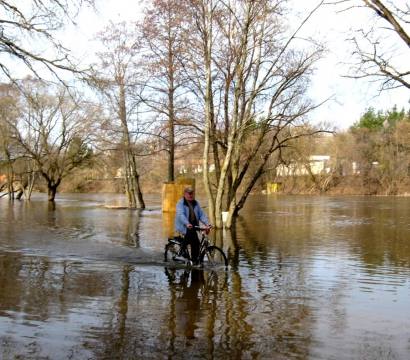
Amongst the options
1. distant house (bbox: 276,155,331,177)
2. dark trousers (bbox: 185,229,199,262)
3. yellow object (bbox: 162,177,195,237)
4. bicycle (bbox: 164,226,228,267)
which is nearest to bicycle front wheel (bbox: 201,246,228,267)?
bicycle (bbox: 164,226,228,267)

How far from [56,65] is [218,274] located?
5.00 meters

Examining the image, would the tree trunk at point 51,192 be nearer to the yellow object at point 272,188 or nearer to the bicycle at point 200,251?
the yellow object at point 272,188

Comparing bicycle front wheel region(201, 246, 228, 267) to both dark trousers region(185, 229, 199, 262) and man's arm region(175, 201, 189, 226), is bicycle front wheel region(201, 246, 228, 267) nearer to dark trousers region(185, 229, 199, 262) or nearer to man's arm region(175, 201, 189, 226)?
dark trousers region(185, 229, 199, 262)

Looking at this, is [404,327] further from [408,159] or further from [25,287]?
[408,159]

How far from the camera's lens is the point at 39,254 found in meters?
14.6

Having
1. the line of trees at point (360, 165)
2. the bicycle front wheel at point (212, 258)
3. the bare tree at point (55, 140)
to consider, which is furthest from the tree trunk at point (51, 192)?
the bicycle front wheel at point (212, 258)

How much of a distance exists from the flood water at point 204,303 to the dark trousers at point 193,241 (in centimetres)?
48

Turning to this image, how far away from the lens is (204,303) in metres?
8.77

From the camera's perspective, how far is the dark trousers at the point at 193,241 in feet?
40.2

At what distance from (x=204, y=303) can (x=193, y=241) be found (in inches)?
143

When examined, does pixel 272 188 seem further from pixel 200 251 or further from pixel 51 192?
pixel 200 251

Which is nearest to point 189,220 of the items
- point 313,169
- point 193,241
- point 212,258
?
point 193,241

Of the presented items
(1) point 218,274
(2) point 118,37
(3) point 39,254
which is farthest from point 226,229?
(2) point 118,37

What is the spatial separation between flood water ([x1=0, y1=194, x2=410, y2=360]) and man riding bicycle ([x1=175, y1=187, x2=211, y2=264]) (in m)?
0.59
